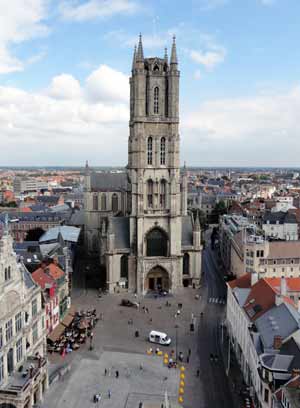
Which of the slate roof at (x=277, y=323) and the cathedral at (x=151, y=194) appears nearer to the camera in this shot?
the slate roof at (x=277, y=323)

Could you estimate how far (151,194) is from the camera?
87.4 meters

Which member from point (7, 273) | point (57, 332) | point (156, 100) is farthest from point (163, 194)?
point (7, 273)

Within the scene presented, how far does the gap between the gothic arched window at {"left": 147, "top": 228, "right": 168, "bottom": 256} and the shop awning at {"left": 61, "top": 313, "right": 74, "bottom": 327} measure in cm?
2281

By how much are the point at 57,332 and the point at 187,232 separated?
1477 inches

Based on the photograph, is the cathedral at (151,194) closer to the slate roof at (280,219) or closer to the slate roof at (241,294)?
the slate roof at (241,294)

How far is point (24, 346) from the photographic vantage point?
49.4 meters

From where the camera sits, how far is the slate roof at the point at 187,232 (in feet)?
298

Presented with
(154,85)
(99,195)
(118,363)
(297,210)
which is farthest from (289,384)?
(297,210)

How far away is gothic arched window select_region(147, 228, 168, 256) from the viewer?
87.8m

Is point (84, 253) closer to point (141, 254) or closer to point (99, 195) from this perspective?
point (99, 195)

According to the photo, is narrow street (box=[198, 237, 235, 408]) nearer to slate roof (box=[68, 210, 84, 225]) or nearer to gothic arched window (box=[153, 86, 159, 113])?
gothic arched window (box=[153, 86, 159, 113])

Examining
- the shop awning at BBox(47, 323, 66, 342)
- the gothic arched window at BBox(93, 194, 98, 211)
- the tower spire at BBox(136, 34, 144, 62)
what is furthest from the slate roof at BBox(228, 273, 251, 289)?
the gothic arched window at BBox(93, 194, 98, 211)

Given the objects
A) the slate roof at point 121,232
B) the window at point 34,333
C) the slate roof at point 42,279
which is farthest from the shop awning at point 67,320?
the slate roof at point 121,232

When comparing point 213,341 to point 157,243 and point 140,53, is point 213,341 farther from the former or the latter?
point 140,53
